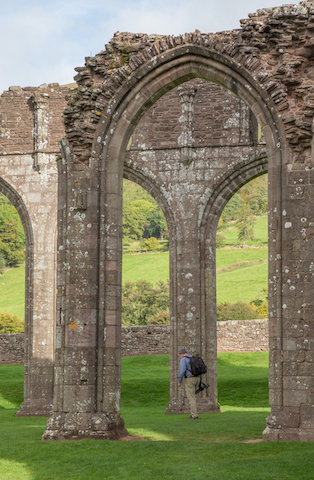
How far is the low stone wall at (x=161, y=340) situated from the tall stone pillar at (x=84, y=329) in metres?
14.2

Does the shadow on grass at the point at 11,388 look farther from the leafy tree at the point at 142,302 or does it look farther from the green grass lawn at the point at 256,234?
the green grass lawn at the point at 256,234

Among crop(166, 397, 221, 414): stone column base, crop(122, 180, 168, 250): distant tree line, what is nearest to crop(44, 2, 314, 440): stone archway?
crop(166, 397, 221, 414): stone column base

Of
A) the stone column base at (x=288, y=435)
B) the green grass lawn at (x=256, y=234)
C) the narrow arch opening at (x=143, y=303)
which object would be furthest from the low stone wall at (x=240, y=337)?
the green grass lawn at (x=256, y=234)

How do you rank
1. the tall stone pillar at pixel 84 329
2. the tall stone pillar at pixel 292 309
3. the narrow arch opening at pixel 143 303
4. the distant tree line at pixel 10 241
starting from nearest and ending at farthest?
1. the tall stone pillar at pixel 292 309
2. the tall stone pillar at pixel 84 329
3. the narrow arch opening at pixel 143 303
4. the distant tree line at pixel 10 241

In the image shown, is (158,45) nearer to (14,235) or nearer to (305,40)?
(305,40)

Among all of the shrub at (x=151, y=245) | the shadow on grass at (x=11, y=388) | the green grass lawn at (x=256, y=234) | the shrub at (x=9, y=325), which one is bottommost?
the shadow on grass at (x=11, y=388)

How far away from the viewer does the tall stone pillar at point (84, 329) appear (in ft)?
27.5

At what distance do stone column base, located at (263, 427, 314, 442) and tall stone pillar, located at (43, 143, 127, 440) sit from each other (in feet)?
6.21

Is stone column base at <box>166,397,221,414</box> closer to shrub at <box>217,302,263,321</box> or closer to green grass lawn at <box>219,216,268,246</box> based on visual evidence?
shrub at <box>217,302,263,321</box>

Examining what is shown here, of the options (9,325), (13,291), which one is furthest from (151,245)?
(9,325)

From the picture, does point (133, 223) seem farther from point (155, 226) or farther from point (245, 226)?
point (245, 226)

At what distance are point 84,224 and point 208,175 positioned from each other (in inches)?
217

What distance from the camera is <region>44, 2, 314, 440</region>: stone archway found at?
810 centimetres

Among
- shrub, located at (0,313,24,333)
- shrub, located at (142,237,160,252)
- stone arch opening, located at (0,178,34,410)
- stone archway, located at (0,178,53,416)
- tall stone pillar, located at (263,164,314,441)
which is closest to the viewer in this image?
tall stone pillar, located at (263,164,314,441)
